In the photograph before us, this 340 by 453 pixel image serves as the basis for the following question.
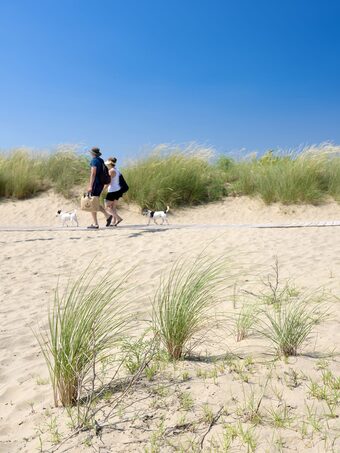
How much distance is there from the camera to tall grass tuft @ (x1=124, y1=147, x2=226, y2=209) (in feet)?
42.9

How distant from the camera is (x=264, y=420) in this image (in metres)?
2.23

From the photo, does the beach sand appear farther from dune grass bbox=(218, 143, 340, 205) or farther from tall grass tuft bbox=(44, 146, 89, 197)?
tall grass tuft bbox=(44, 146, 89, 197)

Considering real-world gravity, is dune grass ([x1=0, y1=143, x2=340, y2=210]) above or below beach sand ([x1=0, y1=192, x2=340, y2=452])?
above

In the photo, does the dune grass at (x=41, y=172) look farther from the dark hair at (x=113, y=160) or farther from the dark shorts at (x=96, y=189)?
the dark shorts at (x=96, y=189)

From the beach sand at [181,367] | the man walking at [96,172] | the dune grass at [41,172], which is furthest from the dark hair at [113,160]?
the dune grass at [41,172]

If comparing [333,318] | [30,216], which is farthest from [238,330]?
[30,216]

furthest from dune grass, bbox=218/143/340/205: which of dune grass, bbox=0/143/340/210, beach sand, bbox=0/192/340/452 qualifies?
beach sand, bbox=0/192/340/452

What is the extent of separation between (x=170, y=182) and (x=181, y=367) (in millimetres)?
10517

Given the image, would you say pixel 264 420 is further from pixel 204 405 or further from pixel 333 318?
pixel 333 318

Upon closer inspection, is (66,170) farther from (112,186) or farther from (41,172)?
(112,186)

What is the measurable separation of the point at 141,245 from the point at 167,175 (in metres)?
5.25

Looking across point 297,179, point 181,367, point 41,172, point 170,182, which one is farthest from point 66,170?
point 181,367

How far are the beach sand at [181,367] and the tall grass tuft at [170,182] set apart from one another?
Result: 4.75 meters

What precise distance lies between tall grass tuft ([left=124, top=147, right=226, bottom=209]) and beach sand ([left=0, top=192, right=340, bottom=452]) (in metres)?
4.75
